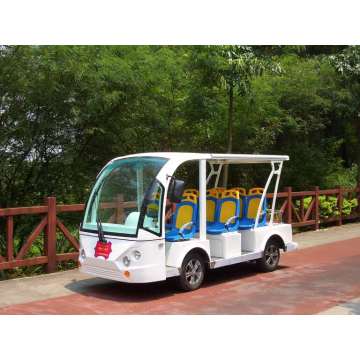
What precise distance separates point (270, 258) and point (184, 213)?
235 cm

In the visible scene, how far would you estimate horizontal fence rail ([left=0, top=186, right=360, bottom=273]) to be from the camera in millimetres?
8648

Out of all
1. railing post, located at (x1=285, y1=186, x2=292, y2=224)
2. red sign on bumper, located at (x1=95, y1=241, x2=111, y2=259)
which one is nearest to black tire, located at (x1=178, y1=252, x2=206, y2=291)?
red sign on bumper, located at (x1=95, y1=241, x2=111, y2=259)

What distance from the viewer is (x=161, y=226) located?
7586 millimetres

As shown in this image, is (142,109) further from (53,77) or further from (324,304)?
(324,304)

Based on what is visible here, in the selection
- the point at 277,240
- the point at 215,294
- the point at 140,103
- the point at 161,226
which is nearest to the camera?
the point at 161,226

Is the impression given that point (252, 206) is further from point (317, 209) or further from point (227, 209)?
point (317, 209)

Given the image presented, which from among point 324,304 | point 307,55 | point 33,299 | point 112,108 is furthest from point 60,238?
point 307,55

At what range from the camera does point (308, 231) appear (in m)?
15.5

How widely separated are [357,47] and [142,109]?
7.83 metres

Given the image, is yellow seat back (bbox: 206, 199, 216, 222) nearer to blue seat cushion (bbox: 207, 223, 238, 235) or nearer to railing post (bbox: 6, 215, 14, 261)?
blue seat cushion (bbox: 207, 223, 238, 235)

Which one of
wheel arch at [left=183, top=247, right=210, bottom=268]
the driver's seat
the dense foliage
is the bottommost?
wheel arch at [left=183, top=247, right=210, bottom=268]

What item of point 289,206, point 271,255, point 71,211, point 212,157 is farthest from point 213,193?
point 289,206

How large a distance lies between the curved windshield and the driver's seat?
58 cm

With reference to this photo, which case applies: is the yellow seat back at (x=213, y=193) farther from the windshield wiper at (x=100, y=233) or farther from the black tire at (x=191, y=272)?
the windshield wiper at (x=100, y=233)
